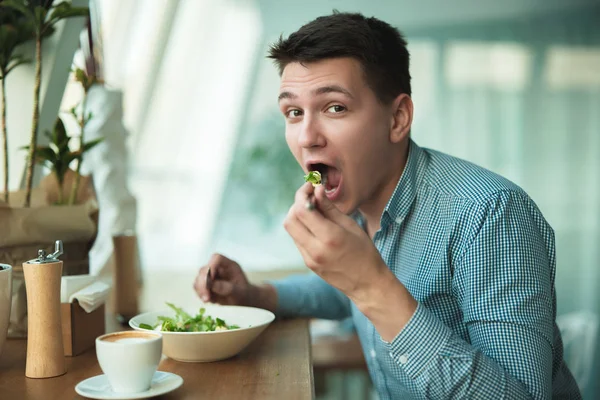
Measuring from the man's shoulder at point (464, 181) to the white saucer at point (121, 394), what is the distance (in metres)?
0.64

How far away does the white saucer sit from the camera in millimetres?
937

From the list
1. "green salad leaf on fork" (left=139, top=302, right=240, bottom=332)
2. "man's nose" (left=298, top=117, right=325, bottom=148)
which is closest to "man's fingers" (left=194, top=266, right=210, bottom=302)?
"green salad leaf on fork" (left=139, top=302, right=240, bottom=332)

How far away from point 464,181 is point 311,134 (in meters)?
0.32

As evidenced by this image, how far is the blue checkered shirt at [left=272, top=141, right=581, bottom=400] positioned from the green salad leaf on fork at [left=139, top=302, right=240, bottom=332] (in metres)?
0.31

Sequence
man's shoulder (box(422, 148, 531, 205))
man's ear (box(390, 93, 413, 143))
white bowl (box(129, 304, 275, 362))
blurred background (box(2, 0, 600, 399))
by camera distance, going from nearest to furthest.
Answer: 1. white bowl (box(129, 304, 275, 362))
2. man's shoulder (box(422, 148, 531, 205))
3. man's ear (box(390, 93, 413, 143))
4. blurred background (box(2, 0, 600, 399))

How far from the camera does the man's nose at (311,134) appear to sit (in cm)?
140

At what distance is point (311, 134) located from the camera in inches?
55.1

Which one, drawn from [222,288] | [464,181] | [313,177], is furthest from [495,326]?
[222,288]

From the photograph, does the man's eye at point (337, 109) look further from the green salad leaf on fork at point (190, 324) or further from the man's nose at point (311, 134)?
the green salad leaf on fork at point (190, 324)

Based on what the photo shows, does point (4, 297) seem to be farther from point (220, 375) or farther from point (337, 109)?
point (337, 109)

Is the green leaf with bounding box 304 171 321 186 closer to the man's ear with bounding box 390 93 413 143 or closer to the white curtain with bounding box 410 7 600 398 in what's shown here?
the man's ear with bounding box 390 93 413 143

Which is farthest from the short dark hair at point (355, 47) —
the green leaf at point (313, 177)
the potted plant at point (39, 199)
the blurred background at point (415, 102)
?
the blurred background at point (415, 102)

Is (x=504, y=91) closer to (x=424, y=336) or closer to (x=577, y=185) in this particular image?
(x=577, y=185)

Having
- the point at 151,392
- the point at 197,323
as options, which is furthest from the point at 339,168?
the point at 151,392
